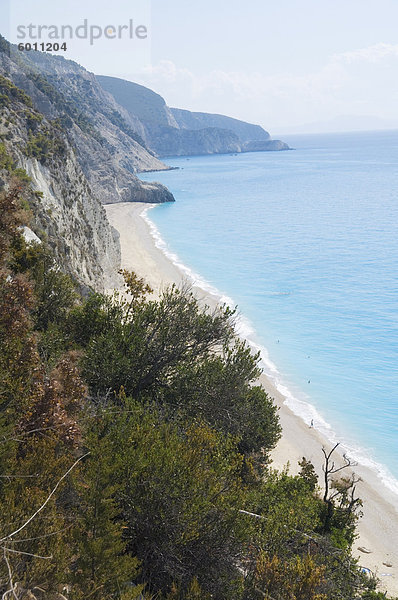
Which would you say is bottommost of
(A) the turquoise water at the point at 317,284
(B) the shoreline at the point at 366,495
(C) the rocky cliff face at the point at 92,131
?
(B) the shoreline at the point at 366,495

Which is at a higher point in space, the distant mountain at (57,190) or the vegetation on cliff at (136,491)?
the distant mountain at (57,190)

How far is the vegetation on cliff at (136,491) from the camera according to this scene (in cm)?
684

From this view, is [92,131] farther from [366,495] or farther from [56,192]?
[366,495]

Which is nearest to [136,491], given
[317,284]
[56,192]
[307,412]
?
[307,412]

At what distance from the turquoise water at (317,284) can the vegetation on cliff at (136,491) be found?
48.1 feet

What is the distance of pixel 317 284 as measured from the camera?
52469 mm

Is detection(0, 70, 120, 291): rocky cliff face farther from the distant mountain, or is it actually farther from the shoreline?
the shoreline

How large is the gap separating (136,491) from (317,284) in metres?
46.2

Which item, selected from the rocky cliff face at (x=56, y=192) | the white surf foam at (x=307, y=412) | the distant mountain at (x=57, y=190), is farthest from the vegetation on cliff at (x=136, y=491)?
the rocky cliff face at (x=56, y=192)

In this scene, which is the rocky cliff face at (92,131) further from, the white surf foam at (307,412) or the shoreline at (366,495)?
the shoreline at (366,495)

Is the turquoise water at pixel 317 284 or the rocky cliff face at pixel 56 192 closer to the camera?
the rocky cliff face at pixel 56 192

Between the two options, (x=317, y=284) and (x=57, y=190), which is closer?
(x=57, y=190)

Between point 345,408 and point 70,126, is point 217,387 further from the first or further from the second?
point 70,126

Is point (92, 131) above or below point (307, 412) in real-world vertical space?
above
